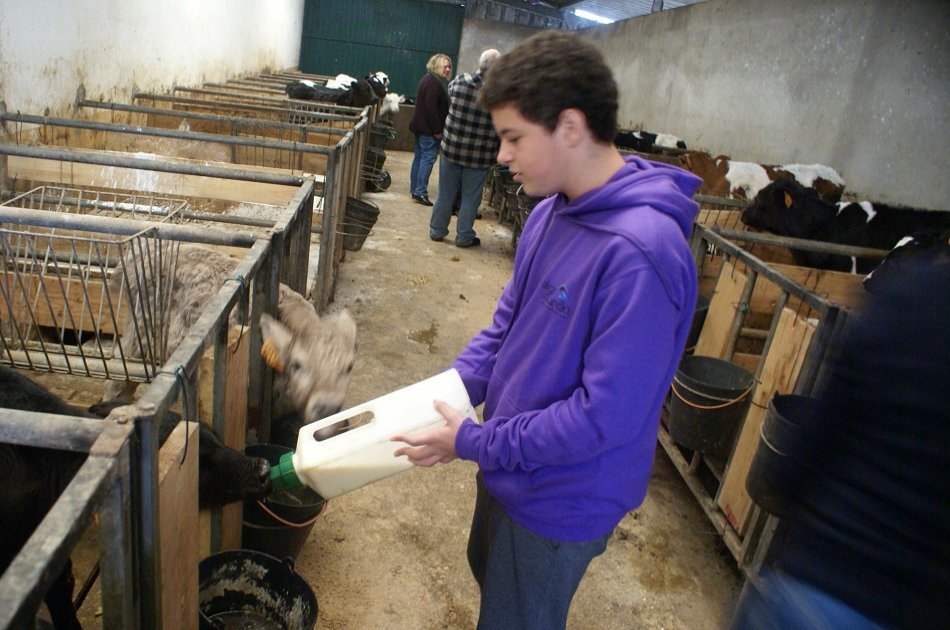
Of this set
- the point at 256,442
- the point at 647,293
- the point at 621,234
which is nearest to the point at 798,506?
the point at 647,293

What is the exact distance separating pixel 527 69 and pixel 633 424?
0.70m

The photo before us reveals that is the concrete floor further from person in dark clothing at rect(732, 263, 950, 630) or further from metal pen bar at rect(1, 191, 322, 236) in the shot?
person in dark clothing at rect(732, 263, 950, 630)

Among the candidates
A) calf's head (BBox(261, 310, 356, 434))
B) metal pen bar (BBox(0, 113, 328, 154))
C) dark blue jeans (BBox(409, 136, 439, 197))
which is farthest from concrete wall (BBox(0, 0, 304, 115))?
dark blue jeans (BBox(409, 136, 439, 197))

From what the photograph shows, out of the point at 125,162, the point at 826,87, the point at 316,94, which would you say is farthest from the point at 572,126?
the point at 316,94

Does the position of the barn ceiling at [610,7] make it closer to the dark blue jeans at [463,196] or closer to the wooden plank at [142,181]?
the dark blue jeans at [463,196]

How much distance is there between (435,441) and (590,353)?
1.37 feet

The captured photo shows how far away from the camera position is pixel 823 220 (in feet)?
13.9

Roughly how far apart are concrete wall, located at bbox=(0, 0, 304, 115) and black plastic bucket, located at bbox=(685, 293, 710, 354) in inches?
157

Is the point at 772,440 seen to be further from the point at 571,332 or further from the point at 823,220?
the point at 823,220

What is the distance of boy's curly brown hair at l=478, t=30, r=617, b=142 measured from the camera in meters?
1.21

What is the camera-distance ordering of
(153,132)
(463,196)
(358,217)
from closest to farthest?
(153,132), (358,217), (463,196)

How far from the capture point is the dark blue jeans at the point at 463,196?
22.5 feet

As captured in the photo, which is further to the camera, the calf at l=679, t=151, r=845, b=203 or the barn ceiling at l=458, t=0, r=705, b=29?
the barn ceiling at l=458, t=0, r=705, b=29

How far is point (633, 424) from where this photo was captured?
49.9 inches
